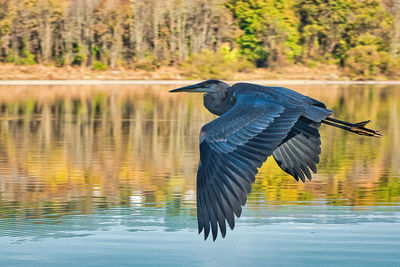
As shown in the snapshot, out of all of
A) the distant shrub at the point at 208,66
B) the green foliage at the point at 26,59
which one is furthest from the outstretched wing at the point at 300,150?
the green foliage at the point at 26,59

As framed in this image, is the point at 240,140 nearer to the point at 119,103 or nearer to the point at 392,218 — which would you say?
the point at 392,218

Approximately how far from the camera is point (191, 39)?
6819 cm

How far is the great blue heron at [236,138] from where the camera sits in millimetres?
5105

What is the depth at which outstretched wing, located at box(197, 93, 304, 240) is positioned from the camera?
508 cm

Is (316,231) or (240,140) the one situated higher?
(240,140)

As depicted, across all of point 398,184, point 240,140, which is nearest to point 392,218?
point 398,184

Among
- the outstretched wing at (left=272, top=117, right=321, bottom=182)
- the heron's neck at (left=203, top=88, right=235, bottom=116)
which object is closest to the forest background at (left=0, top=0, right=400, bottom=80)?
the outstretched wing at (left=272, top=117, right=321, bottom=182)

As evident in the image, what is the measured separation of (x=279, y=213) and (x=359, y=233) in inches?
50.3

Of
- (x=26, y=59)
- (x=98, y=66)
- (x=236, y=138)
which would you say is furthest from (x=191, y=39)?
(x=236, y=138)

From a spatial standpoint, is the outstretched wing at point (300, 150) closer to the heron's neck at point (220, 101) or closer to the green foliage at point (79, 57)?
the heron's neck at point (220, 101)

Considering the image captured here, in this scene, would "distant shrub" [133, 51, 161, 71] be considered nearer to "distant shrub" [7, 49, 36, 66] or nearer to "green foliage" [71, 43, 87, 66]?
"green foliage" [71, 43, 87, 66]

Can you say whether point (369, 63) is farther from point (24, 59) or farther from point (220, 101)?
point (220, 101)

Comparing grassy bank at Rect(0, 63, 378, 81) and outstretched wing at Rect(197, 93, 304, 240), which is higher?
outstretched wing at Rect(197, 93, 304, 240)

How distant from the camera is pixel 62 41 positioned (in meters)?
65.7
